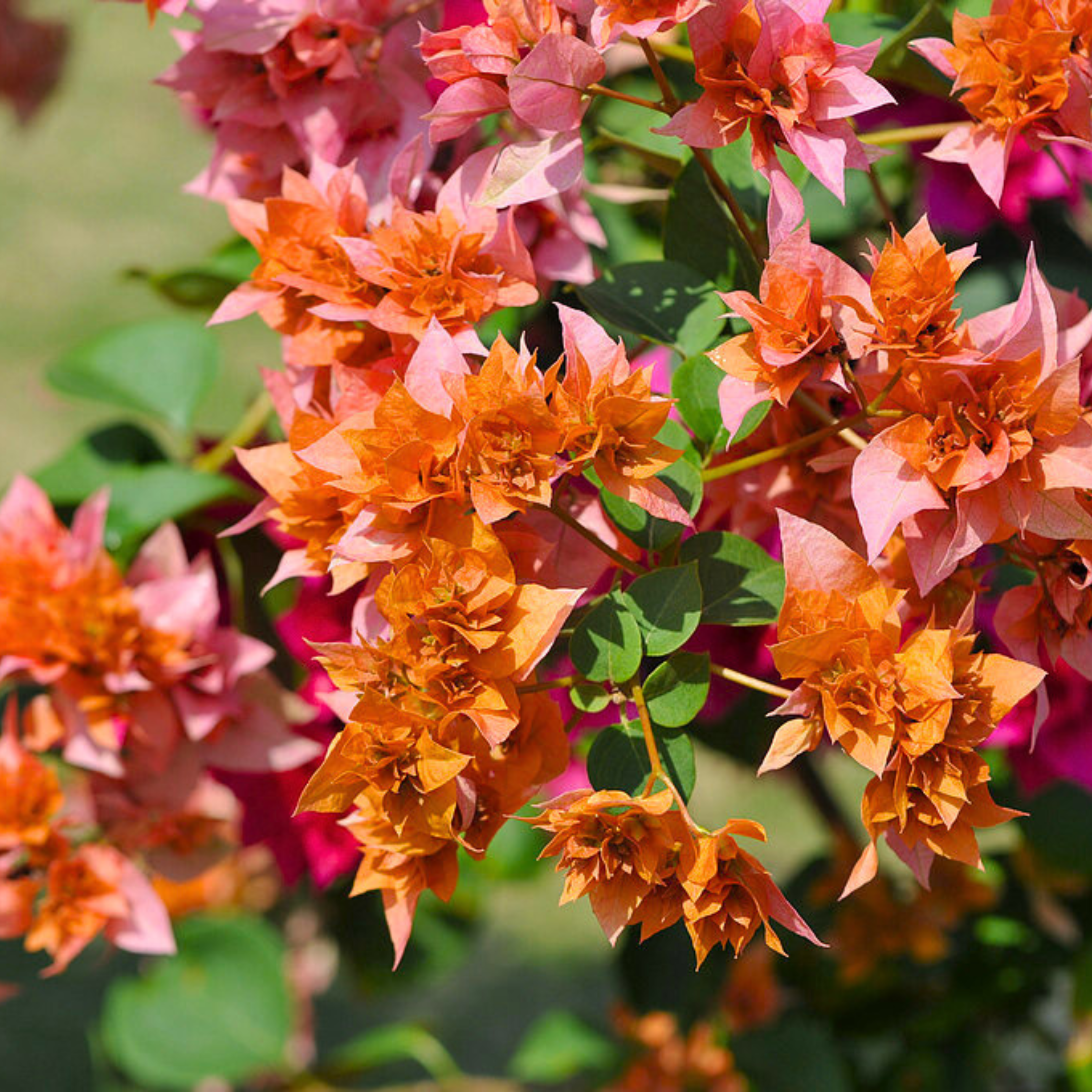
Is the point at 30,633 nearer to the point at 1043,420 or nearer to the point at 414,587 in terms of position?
the point at 414,587

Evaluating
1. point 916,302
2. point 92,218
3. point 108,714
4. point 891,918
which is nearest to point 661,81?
point 916,302

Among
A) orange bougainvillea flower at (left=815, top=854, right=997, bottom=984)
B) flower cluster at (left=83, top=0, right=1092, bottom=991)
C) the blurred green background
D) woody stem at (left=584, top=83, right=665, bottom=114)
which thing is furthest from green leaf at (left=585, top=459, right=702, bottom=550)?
the blurred green background

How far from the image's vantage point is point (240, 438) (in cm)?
70

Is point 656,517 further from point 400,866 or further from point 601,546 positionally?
point 400,866

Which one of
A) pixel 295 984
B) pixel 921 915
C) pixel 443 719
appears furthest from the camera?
pixel 295 984

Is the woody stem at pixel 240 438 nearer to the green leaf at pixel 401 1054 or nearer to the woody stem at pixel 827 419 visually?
the woody stem at pixel 827 419

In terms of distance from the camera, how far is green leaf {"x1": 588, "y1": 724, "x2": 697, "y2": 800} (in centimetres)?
39

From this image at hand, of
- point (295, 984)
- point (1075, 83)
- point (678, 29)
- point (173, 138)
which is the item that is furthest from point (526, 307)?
point (173, 138)

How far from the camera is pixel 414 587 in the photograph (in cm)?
36

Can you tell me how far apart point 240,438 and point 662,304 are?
1.02ft

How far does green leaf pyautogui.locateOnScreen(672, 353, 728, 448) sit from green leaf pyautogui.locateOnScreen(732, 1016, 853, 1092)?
1.76ft

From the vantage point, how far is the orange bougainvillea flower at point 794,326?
365mm

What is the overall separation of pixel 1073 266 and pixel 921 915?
43 centimetres

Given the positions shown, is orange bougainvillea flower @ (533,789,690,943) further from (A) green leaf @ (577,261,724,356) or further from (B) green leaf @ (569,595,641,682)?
(A) green leaf @ (577,261,724,356)
